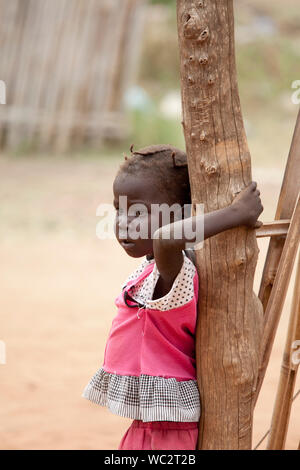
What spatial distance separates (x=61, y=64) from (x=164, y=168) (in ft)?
28.6

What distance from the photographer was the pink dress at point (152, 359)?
199cm

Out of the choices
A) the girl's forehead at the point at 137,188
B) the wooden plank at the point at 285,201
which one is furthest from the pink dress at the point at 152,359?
the wooden plank at the point at 285,201

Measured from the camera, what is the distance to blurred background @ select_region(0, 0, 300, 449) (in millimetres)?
4293

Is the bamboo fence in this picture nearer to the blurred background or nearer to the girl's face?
the blurred background

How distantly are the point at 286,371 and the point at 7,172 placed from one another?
7.57m

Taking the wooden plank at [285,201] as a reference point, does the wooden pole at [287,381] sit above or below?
below

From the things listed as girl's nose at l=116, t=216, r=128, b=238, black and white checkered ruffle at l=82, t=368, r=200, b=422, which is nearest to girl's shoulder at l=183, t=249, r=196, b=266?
girl's nose at l=116, t=216, r=128, b=238

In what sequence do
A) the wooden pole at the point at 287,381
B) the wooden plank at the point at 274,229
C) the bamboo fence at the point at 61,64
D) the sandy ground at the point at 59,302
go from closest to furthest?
the wooden plank at the point at 274,229 → the wooden pole at the point at 287,381 → the sandy ground at the point at 59,302 → the bamboo fence at the point at 61,64

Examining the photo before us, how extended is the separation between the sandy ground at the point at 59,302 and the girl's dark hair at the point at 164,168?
202 cm

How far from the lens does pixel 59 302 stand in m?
5.87

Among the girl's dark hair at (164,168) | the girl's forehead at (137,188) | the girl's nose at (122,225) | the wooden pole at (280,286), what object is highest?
the girl's dark hair at (164,168)

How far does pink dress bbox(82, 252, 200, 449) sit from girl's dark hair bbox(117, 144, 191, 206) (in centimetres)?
22

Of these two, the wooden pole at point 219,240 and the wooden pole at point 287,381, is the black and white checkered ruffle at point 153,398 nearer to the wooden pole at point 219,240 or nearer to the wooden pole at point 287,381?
the wooden pole at point 219,240
